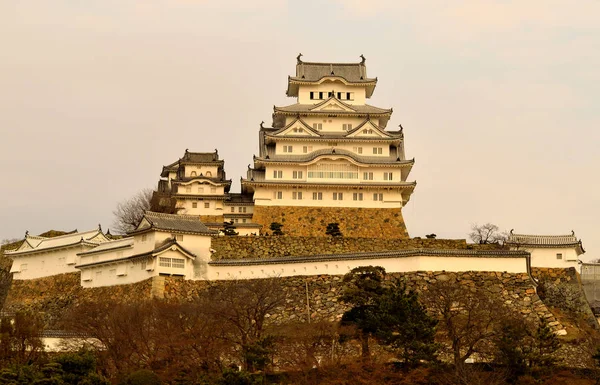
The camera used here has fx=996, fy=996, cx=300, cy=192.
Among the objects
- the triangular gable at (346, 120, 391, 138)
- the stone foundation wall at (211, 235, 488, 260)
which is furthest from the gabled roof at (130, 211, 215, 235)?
the triangular gable at (346, 120, 391, 138)

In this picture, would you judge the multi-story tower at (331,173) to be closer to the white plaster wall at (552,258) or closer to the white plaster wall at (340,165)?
the white plaster wall at (340,165)

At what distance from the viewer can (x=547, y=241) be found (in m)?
45.3

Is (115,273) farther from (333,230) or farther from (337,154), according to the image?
(337,154)

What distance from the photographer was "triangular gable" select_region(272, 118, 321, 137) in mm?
54844

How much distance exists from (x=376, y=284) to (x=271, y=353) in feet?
17.0

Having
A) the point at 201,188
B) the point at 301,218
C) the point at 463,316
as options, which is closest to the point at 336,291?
the point at 463,316

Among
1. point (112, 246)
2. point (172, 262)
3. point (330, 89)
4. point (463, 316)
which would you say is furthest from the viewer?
point (330, 89)

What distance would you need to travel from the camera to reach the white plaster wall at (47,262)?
45.1m

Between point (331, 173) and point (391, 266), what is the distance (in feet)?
45.5

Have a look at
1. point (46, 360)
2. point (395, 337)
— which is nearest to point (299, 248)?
point (395, 337)

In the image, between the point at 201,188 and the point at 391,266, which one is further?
the point at 201,188

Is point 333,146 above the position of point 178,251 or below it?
above

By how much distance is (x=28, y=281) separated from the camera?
46.0 meters

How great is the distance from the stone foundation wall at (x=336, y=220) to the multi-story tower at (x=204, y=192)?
6.63ft
